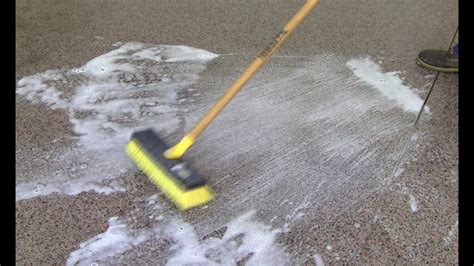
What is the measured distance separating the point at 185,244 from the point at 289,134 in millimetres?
637

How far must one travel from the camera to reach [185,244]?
4.64ft

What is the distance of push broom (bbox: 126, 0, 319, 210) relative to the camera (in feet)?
4.83

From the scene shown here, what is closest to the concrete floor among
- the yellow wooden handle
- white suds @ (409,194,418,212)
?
white suds @ (409,194,418,212)

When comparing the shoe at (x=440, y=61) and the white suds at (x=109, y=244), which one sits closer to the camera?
the white suds at (x=109, y=244)

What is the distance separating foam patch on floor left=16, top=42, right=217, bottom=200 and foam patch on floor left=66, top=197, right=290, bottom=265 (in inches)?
8.1

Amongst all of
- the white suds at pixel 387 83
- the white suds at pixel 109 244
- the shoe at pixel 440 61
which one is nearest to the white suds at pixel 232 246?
the white suds at pixel 109 244

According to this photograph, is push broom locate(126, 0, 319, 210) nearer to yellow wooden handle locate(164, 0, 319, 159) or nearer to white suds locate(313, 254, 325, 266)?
yellow wooden handle locate(164, 0, 319, 159)

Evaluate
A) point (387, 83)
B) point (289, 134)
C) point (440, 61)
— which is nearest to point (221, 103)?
point (289, 134)

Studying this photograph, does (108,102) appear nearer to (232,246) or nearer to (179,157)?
(179,157)

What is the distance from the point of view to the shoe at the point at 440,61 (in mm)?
2217

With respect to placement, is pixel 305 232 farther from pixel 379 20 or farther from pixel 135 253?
pixel 379 20

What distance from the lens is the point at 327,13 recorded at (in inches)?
106

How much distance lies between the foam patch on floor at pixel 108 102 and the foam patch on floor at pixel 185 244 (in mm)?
206

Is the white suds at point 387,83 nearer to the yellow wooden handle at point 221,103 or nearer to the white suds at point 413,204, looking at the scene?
the white suds at point 413,204
